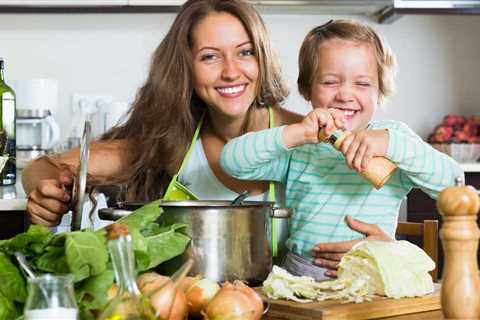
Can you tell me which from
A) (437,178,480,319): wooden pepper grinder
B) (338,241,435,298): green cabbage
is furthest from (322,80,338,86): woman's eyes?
(437,178,480,319): wooden pepper grinder

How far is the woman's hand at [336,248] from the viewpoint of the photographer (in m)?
1.61

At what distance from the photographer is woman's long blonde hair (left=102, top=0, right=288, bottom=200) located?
1.99 meters

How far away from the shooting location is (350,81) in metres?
1.89

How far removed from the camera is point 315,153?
1.89 m

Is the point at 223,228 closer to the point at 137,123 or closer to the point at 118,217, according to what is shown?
the point at 118,217

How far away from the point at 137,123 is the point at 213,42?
278 millimetres

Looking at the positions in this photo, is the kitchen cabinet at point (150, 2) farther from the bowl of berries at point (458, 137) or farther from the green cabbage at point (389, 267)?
the green cabbage at point (389, 267)

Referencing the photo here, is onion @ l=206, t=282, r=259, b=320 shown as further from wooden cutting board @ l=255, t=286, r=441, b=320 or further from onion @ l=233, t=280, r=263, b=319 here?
wooden cutting board @ l=255, t=286, r=441, b=320

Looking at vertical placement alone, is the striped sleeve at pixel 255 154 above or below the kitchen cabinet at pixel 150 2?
below

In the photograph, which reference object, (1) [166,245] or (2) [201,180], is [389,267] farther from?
(2) [201,180]

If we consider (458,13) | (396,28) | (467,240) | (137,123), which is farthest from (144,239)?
(396,28)

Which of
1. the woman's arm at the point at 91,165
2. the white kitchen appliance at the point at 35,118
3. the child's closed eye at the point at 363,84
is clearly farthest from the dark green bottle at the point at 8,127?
the child's closed eye at the point at 363,84

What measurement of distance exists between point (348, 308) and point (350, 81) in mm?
Result: 775

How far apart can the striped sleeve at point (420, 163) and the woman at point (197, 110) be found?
39cm
